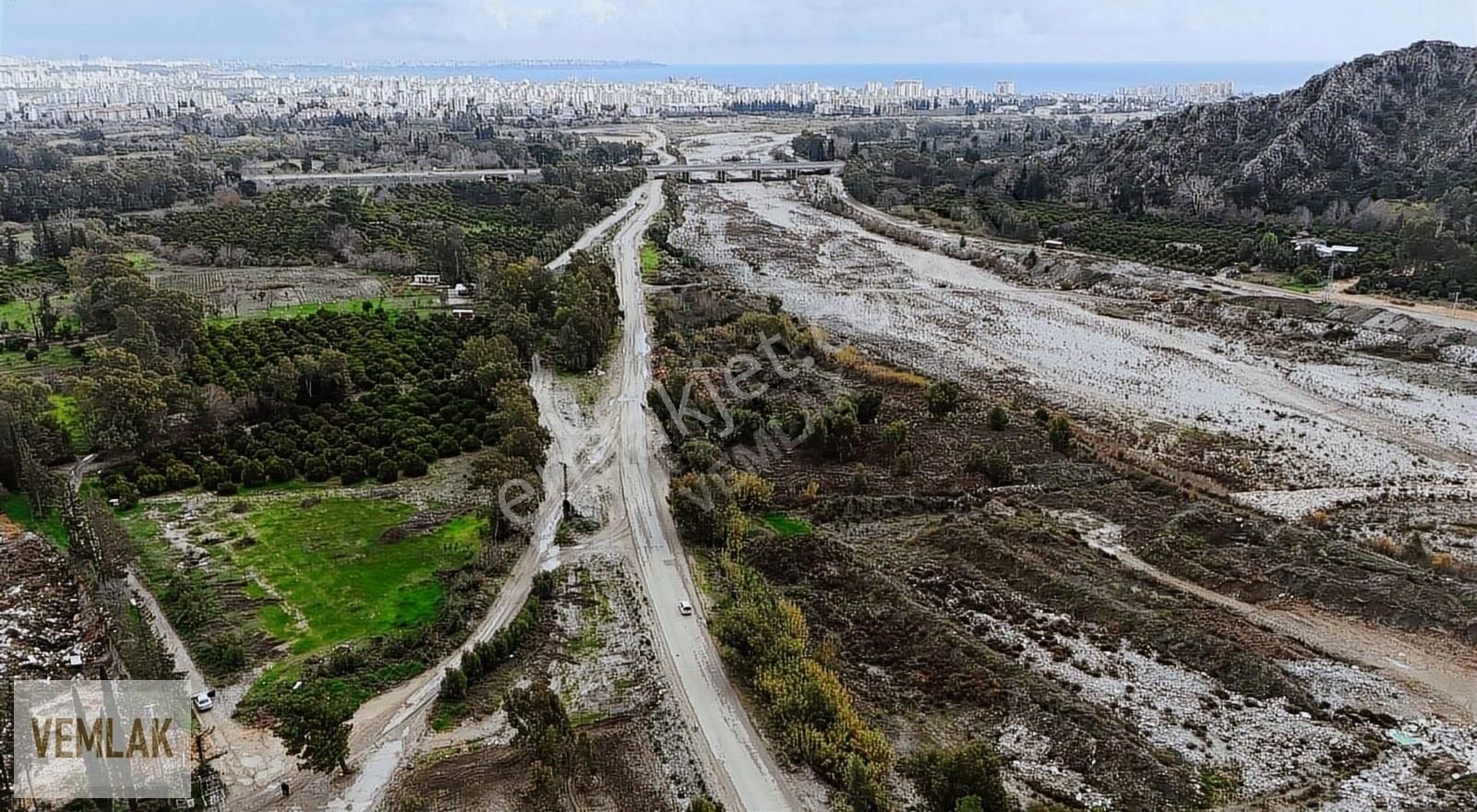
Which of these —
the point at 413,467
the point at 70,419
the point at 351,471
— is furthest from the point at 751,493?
the point at 70,419

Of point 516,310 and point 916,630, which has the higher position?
point 516,310

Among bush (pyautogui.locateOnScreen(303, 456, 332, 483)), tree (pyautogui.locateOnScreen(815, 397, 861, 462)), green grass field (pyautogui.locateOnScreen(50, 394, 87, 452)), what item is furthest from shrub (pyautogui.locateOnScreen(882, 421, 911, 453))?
green grass field (pyautogui.locateOnScreen(50, 394, 87, 452))

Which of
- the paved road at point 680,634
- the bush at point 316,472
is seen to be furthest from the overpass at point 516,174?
the bush at point 316,472

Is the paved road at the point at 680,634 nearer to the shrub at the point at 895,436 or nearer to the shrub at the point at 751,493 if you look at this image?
the shrub at the point at 751,493

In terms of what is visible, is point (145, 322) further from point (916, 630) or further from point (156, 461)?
point (916, 630)

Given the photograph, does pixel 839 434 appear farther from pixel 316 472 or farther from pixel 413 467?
pixel 316 472

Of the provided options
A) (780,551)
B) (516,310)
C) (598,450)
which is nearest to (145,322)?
(516,310)
